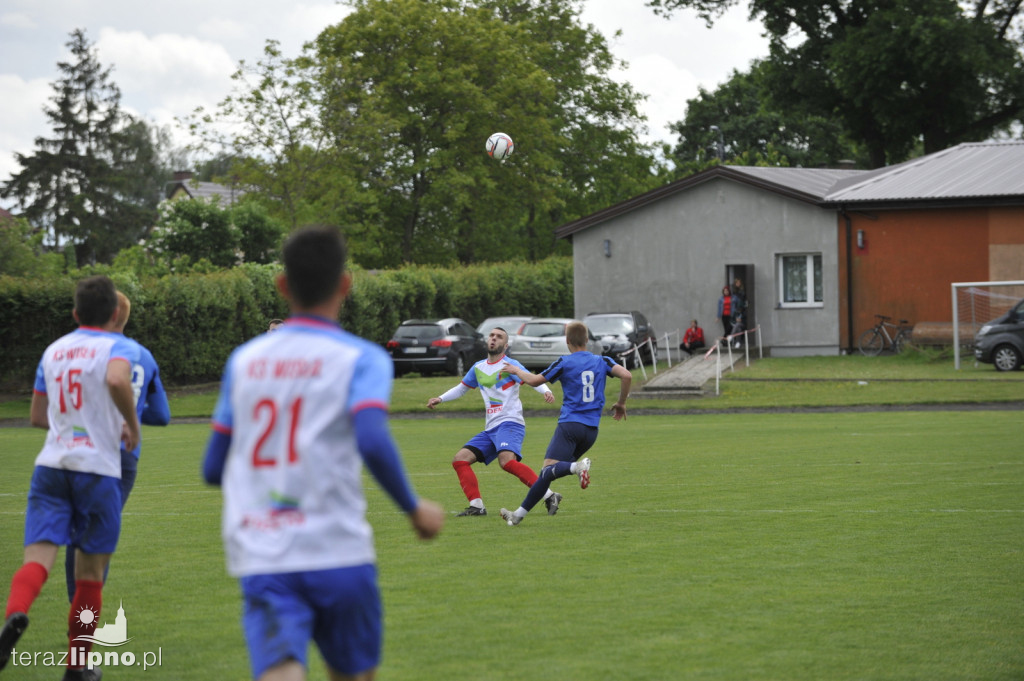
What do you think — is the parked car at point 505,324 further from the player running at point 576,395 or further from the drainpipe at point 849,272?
the player running at point 576,395

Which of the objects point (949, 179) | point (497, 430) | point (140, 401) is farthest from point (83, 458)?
point (949, 179)

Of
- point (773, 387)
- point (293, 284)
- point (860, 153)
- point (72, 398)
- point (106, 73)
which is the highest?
point (106, 73)

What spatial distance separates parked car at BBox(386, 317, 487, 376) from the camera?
34188 mm

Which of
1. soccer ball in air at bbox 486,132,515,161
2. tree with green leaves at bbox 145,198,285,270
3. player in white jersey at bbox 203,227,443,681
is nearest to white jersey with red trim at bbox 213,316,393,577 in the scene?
player in white jersey at bbox 203,227,443,681

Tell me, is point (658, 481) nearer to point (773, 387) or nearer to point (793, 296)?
point (773, 387)

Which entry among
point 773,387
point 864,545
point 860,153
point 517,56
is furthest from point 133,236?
point 864,545

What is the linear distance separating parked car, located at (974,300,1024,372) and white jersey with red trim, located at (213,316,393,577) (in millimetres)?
28346

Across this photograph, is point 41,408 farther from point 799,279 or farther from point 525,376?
point 799,279

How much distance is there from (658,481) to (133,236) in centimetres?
6285

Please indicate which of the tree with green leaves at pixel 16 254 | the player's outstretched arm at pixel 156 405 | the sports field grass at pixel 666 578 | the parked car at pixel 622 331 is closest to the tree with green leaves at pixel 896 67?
the parked car at pixel 622 331

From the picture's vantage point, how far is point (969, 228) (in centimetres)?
3403

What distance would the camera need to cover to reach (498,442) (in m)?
11.4

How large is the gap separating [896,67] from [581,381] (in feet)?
133

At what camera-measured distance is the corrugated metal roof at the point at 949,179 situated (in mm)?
33969
